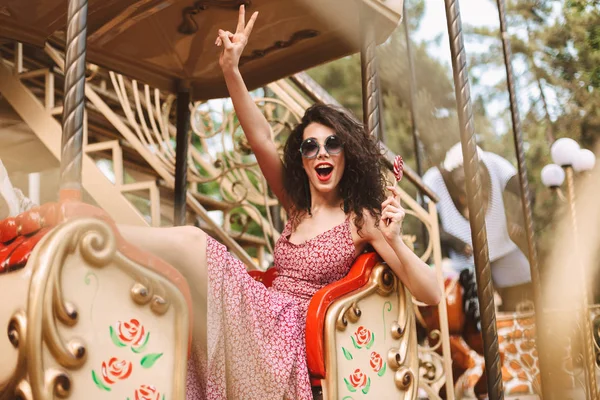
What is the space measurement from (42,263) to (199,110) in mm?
2637

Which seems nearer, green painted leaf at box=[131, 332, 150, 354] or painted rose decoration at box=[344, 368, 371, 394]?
green painted leaf at box=[131, 332, 150, 354]

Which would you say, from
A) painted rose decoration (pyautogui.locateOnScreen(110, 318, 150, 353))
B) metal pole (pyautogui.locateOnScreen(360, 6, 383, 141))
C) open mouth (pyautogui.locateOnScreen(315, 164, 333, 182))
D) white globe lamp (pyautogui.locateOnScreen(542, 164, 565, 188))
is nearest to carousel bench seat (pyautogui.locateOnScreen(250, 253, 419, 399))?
open mouth (pyautogui.locateOnScreen(315, 164, 333, 182))

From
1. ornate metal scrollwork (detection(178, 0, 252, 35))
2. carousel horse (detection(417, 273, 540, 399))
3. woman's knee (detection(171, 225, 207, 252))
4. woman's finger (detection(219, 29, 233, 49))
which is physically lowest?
carousel horse (detection(417, 273, 540, 399))

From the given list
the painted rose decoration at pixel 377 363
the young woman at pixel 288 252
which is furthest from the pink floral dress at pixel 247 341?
the painted rose decoration at pixel 377 363

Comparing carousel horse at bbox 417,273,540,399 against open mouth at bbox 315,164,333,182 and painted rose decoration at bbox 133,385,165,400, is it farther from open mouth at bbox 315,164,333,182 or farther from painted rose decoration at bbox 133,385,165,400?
painted rose decoration at bbox 133,385,165,400

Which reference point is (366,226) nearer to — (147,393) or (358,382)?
(358,382)

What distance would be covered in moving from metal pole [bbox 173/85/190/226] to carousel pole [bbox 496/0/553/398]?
1504 mm

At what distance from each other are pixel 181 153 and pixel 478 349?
298cm

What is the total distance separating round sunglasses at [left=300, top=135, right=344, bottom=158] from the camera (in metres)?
2.03

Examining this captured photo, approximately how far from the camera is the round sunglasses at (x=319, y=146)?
79.9 inches

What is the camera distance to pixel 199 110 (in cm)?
367

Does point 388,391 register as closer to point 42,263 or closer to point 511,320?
point 42,263

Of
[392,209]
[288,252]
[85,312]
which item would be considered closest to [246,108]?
[288,252]

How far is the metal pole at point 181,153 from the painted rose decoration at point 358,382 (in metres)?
1.31
